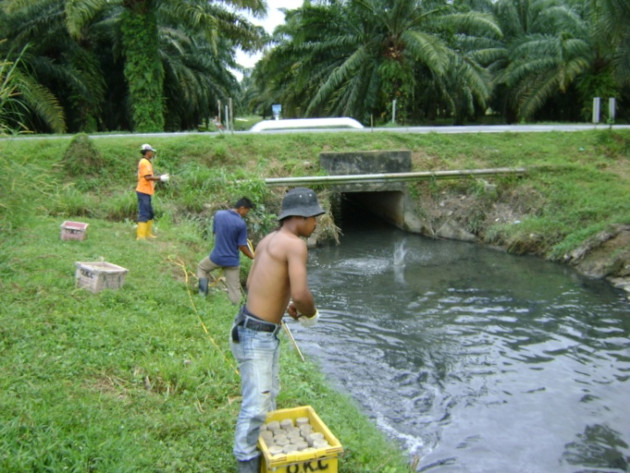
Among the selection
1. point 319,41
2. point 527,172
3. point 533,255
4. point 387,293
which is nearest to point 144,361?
point 387,293

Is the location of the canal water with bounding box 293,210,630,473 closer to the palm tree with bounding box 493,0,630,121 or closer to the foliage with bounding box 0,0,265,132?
the foliage with bounding box 0,0,265,132

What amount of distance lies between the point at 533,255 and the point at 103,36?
18.1 m

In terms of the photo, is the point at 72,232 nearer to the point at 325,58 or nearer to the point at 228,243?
the point at 228,243

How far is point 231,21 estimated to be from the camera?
20.8 metres

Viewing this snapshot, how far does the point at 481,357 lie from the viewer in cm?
930

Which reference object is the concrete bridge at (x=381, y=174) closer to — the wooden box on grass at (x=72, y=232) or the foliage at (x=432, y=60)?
the foliage at (x=432, y=60)

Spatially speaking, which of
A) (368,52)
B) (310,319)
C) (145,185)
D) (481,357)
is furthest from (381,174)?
(310,319)

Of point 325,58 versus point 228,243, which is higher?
point 325,58

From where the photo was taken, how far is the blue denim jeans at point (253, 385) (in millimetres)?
4527

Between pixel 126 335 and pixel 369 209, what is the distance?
15.7 meters

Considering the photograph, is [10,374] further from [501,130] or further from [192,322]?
[501,130]

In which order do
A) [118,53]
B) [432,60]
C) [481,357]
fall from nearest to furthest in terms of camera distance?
[481,357], [432,60], [118,53]

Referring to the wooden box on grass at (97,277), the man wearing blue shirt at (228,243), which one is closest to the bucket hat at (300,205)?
the wooden box on grass at (97,277)

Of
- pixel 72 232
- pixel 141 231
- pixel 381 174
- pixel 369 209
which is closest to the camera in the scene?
pixel 72 232
